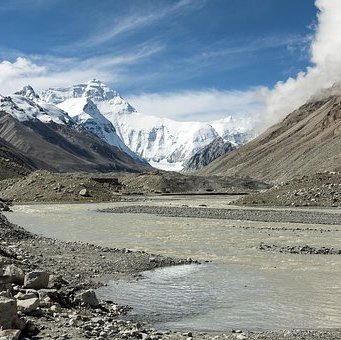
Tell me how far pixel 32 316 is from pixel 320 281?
14667 mm

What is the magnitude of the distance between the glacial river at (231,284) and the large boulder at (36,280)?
3412mm

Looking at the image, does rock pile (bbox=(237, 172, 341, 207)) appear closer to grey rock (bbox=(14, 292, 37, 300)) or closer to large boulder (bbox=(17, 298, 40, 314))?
grey rock (bbox=(14, 292, 37, 300))

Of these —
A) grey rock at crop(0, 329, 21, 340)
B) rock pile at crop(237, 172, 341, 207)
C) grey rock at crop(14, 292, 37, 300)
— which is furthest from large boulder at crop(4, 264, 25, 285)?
rock pile at crop(237, 172, 341, 207)

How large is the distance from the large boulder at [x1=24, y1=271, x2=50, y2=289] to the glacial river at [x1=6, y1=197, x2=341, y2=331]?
3412 millimetres

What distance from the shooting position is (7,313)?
1429 centimetres

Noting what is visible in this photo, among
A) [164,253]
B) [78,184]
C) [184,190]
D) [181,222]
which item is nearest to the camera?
[164,253]

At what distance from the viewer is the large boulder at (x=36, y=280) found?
62.9 ft

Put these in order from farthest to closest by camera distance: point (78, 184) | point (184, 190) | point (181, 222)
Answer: point (184, 190) → point (78, 184) → point (181, 222)

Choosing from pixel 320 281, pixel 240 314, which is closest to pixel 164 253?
pixel 320 281

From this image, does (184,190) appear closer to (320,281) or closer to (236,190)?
(236,190)

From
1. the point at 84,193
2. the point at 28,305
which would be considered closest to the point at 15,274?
the point at 28,305

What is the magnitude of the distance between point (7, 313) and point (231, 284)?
13.0 m

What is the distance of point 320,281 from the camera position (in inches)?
1011

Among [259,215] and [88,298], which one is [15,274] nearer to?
[88,298]
